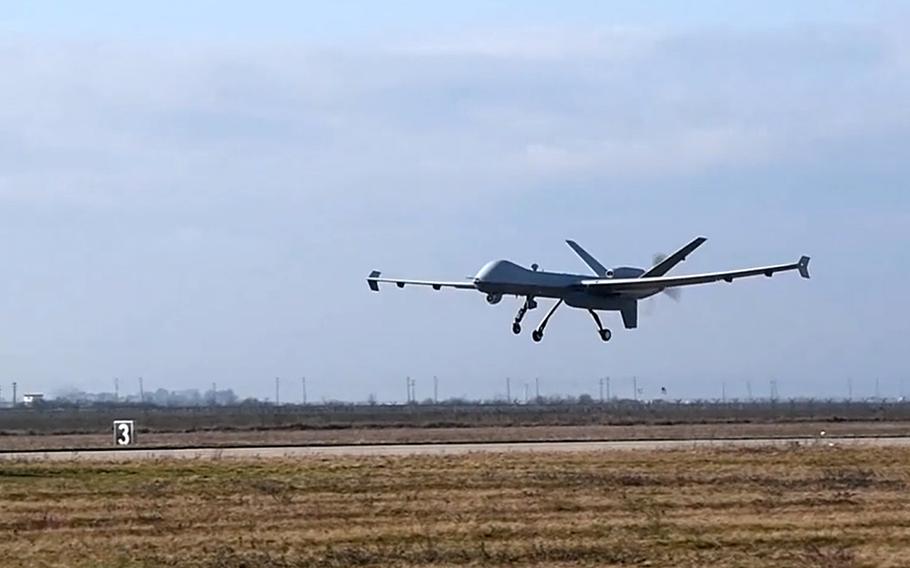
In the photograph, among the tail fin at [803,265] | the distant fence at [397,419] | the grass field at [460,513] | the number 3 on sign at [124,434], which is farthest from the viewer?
the distant fence at [397,419]

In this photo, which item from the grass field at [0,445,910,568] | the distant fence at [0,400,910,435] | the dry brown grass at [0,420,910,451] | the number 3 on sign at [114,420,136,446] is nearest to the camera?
the grass field at [0,445,910,568]

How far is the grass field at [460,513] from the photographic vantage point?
21.2 meters

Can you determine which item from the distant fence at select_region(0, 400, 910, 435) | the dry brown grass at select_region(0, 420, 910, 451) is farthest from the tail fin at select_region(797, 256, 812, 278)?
the distant fence at select_region(0, 400, 910, 435)

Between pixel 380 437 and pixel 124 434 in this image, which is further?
pixel 380 437

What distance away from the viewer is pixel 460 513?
2564 centimetres

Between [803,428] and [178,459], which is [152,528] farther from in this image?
[803,428]

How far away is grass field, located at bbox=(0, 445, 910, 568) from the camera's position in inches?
837

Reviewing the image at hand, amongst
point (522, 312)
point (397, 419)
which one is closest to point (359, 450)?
point (522, 312)

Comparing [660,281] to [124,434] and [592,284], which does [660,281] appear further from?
[124,434]

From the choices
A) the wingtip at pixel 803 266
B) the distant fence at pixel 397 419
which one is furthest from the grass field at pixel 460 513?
the distant fence at pixel 397 419

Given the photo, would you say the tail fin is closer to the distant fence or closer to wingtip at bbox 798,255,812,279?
wingtip at bbox 798,255,812,279

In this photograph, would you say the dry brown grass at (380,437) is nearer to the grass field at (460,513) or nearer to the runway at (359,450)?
the runway at (359,450)

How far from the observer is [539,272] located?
43375 mm

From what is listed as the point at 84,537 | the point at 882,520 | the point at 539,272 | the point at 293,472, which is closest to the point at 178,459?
the point at 293,472
